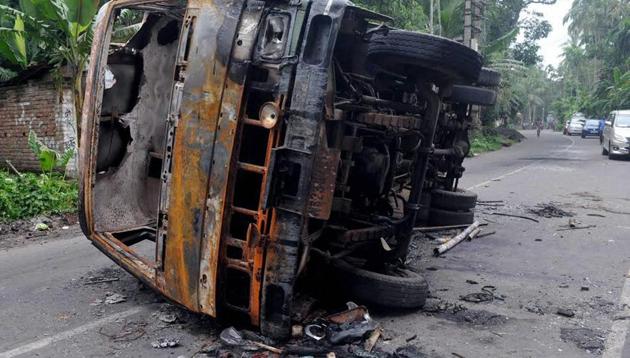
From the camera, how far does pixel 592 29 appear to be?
2125 inches

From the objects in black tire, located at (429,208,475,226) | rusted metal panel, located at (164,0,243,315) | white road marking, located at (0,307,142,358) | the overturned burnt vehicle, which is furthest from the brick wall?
rusted metal panel, located at (164,0,243,315)

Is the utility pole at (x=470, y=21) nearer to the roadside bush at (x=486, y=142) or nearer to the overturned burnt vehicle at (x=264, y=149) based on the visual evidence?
the roadside bush at (x=486, y=142)

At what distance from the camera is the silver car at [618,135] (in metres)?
18.9

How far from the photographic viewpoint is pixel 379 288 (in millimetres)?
4117

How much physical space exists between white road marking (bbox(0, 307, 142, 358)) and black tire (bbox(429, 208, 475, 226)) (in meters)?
4.33

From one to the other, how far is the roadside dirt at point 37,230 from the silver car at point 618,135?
1766cm

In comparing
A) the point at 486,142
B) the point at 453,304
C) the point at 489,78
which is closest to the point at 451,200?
the point at 489,78

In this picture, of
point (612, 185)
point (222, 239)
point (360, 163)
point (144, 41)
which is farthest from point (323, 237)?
point (612, 185)

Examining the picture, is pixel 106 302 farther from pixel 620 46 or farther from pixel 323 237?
pixel 620 46

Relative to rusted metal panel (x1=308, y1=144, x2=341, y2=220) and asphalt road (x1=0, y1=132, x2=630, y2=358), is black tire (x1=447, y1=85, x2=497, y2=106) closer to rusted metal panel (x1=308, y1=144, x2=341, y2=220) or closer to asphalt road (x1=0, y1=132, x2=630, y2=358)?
asphalt road (x1=0, y1=132, x2=630, y2=358)

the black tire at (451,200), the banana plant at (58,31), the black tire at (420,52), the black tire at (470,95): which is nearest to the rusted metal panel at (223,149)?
the black tire at (420,52)

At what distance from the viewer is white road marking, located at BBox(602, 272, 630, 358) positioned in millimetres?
3579

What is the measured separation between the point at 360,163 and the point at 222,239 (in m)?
1.47

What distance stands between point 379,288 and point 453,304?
0.79 meters
